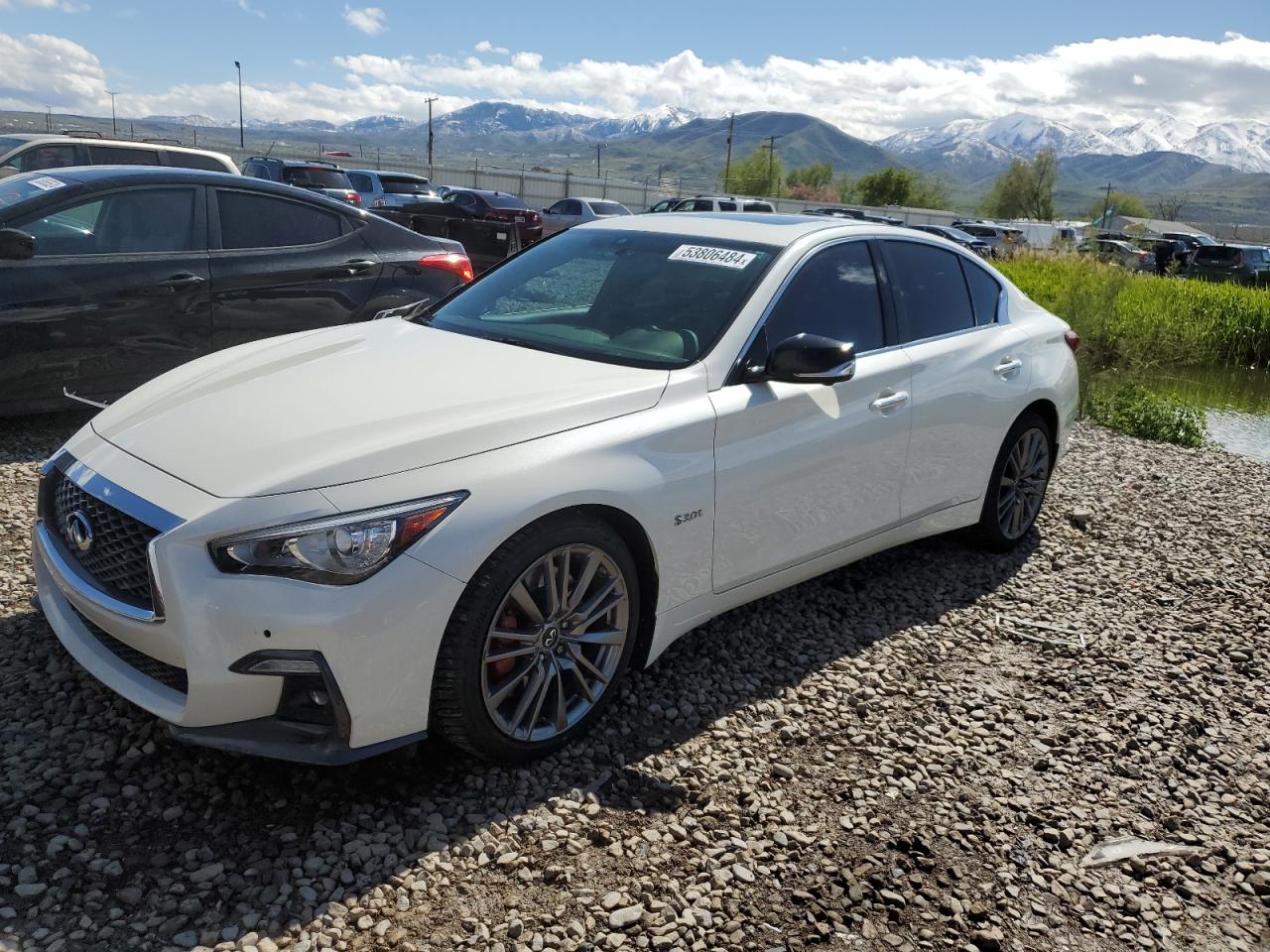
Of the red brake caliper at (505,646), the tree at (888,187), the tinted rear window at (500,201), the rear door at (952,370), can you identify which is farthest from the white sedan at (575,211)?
the tree at (888,187)

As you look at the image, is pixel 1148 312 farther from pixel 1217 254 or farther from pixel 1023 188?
pixel 1023 188

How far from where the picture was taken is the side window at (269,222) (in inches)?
254

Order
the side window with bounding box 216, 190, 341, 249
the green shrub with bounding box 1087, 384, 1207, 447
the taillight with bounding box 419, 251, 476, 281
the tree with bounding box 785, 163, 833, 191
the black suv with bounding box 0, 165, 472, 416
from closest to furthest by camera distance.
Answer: the black suv with bounding box 0, 165, 472, 416, the side window with bounding box 216, 190, 341, 249, the taillight with bounding box 419, 251, 476, 281, the green shrub with bounding box 1087, 384, 1207, 447, the tree with bounding box 785, 163, 833, 191

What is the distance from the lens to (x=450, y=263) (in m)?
7.34

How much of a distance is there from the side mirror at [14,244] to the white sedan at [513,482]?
2.45m

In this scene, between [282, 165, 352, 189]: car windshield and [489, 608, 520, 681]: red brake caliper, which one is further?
[282, 165, 352, 189]: car windshield

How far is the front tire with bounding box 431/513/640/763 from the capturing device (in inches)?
113

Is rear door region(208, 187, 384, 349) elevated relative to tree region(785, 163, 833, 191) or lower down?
lower down

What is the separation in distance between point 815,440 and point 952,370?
3.60 feet

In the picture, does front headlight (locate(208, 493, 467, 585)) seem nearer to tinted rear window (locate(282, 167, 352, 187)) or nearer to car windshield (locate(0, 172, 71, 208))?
car windshield (locate(0, 172, 71, 208))

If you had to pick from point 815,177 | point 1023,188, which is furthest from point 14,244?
point 815,177

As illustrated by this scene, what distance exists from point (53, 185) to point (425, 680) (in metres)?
4.73

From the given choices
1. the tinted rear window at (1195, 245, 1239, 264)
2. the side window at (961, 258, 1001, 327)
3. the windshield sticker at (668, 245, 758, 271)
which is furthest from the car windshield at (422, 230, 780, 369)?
the tinted rear window at (1195, 245, 1239, 264)

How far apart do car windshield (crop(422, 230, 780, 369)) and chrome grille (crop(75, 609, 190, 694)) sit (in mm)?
1666
